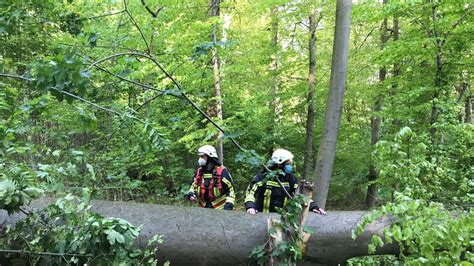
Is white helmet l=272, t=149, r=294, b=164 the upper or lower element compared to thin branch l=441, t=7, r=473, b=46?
lower

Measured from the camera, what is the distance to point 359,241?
328 centimetres

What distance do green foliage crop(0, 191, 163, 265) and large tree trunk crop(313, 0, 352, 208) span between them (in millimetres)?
3918

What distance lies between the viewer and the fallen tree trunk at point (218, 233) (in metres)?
3.20

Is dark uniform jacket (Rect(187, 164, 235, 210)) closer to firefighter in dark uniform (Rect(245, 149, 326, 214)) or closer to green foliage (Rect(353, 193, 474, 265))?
firefighter in dark uniform (Rect(245, 149, 326, 214))

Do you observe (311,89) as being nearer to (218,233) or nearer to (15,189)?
(218,233)

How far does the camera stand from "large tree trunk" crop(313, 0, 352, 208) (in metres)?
5.95

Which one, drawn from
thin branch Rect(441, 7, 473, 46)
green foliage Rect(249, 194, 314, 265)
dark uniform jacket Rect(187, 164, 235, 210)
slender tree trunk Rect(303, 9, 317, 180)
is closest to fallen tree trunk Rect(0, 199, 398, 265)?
green foliage Rect(249, 194, 314, 265)

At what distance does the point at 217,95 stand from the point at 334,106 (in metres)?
2.73

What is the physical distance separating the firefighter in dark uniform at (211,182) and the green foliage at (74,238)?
2.43 m

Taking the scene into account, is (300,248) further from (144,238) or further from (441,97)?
(441,97)

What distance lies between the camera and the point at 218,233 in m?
3.25

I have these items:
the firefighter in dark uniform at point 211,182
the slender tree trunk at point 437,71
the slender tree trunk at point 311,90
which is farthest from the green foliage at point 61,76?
the slender tree trunk at point 311,90

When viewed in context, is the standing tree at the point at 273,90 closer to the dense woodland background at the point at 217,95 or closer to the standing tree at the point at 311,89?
the dense woodland background at the point at 217,95

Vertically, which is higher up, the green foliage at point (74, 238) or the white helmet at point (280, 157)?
the white helmet at point (280, 157)
